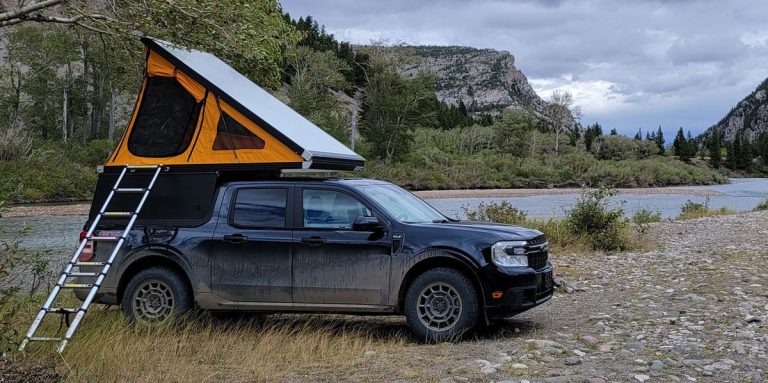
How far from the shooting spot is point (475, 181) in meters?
69.6

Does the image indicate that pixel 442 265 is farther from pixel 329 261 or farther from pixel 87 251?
pixel 87 251

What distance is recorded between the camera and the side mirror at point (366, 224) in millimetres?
7098

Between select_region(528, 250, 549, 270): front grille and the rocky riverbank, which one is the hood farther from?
the rocky riverbank

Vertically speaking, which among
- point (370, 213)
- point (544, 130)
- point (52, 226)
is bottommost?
point (52, 226)

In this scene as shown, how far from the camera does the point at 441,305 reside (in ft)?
23.1

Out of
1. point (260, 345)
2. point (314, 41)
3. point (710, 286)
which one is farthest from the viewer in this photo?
point (314, 41)

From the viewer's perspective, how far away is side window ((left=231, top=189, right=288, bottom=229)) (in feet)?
24.7

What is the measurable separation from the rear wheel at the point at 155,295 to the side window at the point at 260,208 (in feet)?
3.03

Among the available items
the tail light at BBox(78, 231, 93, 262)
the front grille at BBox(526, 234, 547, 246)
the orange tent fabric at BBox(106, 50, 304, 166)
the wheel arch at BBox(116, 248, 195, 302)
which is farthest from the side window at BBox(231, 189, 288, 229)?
Answer: the front grille at BBox(526, 234, 547, 246)

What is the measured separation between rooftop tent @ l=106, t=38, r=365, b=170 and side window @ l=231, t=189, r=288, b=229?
312 mm

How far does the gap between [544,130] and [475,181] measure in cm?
5214

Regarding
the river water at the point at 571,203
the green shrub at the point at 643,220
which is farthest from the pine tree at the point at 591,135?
the green shrub at the point at 643,220

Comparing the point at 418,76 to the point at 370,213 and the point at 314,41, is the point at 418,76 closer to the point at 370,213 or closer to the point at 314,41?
the point at 314,41

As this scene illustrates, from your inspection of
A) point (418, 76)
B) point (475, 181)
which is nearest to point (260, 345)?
point (475, 181)
